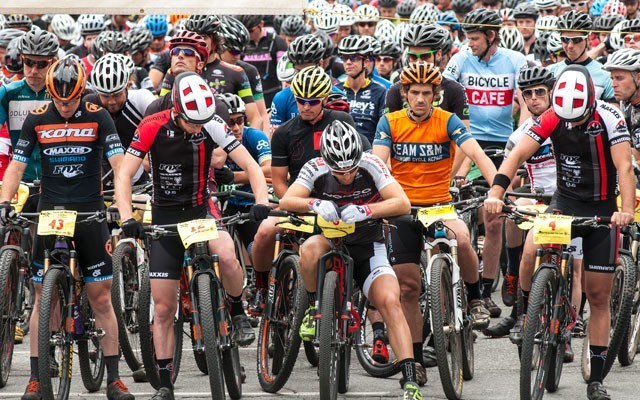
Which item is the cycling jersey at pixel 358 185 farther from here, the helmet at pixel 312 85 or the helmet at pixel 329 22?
the helmet at pixel 329 22

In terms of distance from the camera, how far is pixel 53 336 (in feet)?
32.8

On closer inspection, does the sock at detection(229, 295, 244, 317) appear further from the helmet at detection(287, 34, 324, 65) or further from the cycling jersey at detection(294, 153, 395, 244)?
the helmet at detection(287, 34, 324, 65)

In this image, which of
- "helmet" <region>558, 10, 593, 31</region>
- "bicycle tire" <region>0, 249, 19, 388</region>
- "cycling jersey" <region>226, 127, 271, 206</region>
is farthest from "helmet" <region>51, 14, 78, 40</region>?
"bicycle tire" <region>0, 249, 19, 388</region>

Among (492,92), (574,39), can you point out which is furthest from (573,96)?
(574,39)

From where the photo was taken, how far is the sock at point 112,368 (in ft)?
34.3

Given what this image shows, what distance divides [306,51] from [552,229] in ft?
16.2

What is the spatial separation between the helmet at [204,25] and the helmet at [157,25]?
698 centimetres

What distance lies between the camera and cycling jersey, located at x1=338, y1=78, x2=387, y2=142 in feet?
45.4

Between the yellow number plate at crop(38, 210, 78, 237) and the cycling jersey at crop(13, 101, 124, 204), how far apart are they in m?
0.42

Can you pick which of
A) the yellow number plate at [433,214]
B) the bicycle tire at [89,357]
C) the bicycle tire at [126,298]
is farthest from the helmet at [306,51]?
the bicycle tire at [89,357]

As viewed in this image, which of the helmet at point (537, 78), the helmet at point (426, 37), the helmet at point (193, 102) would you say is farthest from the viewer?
the helmet at point (426, 37)

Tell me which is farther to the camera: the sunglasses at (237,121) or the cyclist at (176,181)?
the sunglasses at (237,121)

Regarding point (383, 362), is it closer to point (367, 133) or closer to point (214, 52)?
point (367, 133)

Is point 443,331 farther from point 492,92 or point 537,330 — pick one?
point 492,92
